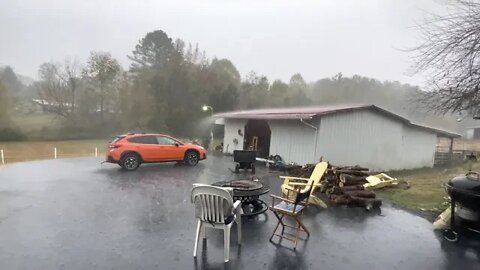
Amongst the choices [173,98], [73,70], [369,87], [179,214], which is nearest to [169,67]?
[173,98]

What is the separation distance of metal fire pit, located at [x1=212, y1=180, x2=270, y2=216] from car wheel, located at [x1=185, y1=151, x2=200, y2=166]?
756cm

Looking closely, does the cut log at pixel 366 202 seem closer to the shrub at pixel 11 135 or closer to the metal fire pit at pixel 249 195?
the metal fire pit at pixel 249 195

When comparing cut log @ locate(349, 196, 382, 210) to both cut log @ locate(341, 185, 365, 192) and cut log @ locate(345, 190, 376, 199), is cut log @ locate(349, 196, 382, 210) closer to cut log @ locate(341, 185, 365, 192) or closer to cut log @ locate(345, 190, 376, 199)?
cut log @ locate(345, 190, 376, 199)

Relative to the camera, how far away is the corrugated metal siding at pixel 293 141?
13977 millimetres

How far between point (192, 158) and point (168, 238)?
894 centimetres

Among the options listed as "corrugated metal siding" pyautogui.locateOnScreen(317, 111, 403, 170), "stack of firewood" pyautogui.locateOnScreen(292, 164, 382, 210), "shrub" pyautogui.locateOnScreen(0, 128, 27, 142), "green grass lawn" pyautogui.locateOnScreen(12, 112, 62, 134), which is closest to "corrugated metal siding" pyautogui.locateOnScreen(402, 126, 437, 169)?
"corrugated metal siding" pyautogui.locateOnScreen(317, 111, 403, 170)

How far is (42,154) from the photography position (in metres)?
21.5

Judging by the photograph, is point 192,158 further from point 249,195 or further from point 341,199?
point 249,195

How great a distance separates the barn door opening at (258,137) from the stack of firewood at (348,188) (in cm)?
964

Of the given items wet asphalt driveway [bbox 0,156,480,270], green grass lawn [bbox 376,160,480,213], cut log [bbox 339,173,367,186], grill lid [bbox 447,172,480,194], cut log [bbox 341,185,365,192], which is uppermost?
grill lid [bbox 447,172,480,194]

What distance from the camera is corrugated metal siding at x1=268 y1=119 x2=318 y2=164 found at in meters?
14.0

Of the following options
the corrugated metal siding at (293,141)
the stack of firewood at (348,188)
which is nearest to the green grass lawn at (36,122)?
the corrugated metal siding at (293,141)

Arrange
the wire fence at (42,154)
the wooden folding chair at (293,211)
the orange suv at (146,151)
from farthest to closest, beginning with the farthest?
the wire fence at (42,154) < the orange suv at (146,151) < the wooden folding chair at (293,211)

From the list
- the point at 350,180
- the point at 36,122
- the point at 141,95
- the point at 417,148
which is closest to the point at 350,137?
the point at 417,148
